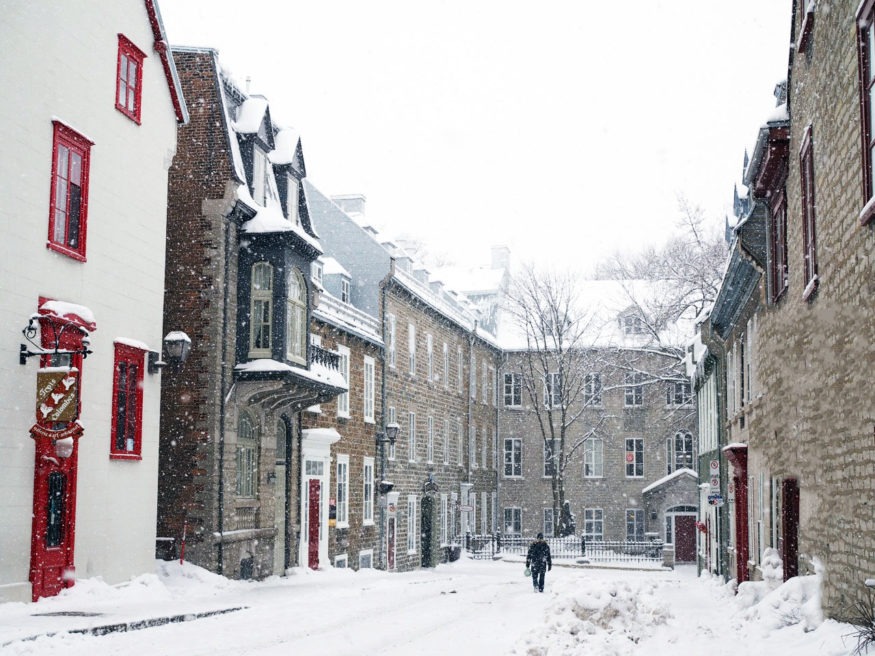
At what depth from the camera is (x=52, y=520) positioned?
1659cm

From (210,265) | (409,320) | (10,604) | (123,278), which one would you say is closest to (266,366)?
(210,265)

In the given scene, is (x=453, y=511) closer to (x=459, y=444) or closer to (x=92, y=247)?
(x=459, y=444)

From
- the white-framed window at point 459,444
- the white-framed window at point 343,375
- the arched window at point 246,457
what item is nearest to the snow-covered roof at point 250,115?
the arched window at point 246,457

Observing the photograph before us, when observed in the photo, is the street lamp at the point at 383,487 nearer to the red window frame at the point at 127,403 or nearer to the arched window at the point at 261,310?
the arched window at the point at 261,310

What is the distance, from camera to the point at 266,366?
76.4ft

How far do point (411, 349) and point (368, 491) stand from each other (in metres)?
7.60

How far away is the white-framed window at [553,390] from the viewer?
54.2 m

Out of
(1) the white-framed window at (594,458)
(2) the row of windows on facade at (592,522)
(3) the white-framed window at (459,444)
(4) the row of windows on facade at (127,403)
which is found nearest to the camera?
(4) the row of windows on facade at (127,403)

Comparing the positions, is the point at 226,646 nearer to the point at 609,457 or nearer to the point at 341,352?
the point at 341,352

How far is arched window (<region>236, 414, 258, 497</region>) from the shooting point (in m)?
24.0

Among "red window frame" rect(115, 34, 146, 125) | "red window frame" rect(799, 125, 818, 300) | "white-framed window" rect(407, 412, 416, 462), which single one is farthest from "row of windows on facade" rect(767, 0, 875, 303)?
"white-framed window" rect(407, 412, 416, 462)

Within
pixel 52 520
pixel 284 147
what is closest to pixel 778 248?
pixel 52 520

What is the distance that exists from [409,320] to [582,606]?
26286 mm

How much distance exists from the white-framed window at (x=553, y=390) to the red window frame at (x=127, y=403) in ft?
115
